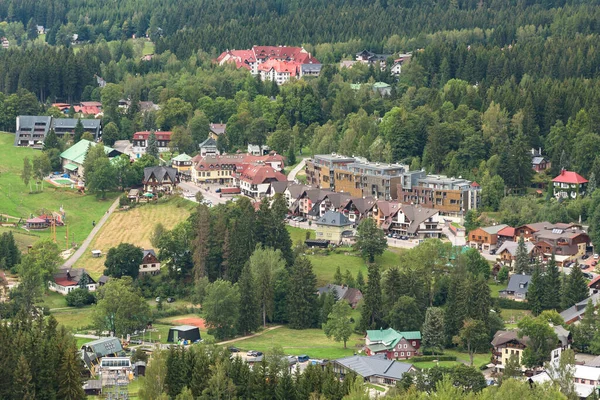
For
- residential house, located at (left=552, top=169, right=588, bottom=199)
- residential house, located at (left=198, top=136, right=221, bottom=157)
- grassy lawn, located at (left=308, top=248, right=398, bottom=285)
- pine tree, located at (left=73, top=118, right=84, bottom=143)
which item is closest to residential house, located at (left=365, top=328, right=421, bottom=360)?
grassy lawn, located at (left=308, top=248, right=398, bottom=285)

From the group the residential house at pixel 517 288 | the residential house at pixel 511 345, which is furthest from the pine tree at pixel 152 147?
the residential house at pixel 511 345

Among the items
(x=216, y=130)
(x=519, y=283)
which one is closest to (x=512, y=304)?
(x=519, y=283)

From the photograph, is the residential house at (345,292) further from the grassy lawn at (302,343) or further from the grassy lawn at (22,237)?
the grassy lawn at (22,237)

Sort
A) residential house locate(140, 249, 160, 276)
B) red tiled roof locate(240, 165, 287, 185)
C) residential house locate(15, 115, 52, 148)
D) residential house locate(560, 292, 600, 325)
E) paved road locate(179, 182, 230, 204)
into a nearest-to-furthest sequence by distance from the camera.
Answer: residential house locate(560, 292, 600, 325), residential house locate(140, 249, 160, 276), paved road locate(179, 182, 230, 204), red tiled roof locate(240, 165, 287, 185), residential house locate(15, 115, 52, 148)

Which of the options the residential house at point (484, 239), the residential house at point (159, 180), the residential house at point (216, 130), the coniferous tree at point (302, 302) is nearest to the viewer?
the coniferous tree at point (302, 302)

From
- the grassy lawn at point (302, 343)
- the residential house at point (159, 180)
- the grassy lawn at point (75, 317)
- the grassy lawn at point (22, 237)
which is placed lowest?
the grassy lawn at point (302, 343)

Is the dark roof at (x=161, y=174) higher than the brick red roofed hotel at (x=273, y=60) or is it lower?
lower

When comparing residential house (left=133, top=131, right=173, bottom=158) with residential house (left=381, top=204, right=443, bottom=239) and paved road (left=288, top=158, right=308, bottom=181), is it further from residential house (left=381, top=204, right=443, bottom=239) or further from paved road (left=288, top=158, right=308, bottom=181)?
residential house (left=381, top=204, right=443, bottom=239)
